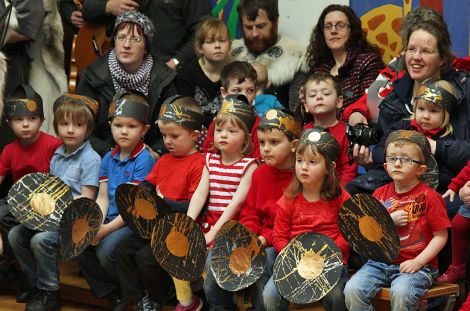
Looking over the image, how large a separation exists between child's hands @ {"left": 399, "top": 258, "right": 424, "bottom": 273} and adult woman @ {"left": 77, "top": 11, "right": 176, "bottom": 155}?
2.06 metres

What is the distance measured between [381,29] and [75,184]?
2029 mm

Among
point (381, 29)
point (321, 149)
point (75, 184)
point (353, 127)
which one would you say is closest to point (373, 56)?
point (381, 29)

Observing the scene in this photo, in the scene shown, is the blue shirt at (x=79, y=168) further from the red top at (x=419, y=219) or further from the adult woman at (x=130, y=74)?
the red top at (x=419, y=219)

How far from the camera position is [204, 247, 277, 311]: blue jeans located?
5.00 meters

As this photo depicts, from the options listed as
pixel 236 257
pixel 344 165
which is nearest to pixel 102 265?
pixel 236 257

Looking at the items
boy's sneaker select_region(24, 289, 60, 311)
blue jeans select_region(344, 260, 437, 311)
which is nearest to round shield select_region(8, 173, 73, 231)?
boy's sneaker select_region(24, 289, 60, 311)

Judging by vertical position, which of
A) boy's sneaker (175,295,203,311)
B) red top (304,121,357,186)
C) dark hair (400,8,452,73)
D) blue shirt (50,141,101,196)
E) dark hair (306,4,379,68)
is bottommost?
boy's sneaker (175,295,203,311)

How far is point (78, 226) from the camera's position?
558 cm

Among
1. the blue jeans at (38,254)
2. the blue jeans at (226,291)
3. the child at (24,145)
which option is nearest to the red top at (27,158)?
the child at (24,145)

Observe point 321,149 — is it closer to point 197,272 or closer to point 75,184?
point 197,272

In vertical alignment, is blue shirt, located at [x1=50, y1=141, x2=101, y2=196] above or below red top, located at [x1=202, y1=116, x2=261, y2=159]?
below

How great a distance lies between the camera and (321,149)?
4910mm

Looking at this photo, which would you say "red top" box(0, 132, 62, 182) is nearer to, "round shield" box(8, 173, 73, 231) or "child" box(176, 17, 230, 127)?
"round shield" box(8, 173, 73, 231)

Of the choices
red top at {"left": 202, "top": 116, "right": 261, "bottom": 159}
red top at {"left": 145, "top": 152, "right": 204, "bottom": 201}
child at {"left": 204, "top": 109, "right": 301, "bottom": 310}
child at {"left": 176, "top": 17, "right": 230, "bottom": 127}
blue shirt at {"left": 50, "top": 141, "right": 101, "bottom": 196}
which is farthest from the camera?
child at {"left": 176, "top": 17, "right": 230, "bottom": 127}
